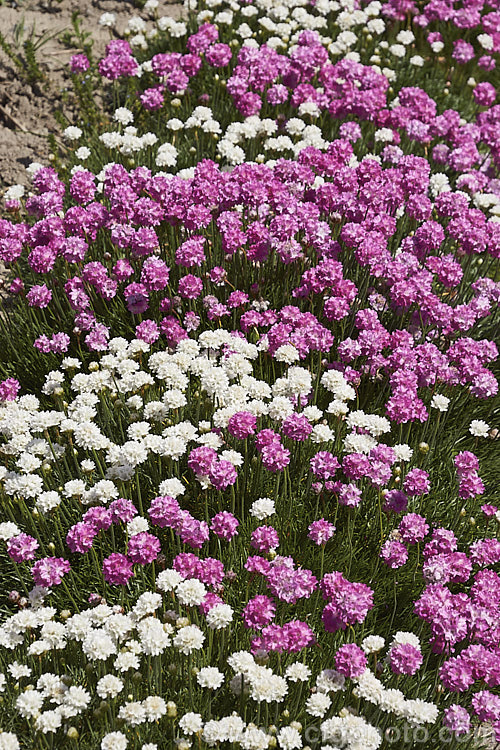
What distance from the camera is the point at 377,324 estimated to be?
5102 millimetres

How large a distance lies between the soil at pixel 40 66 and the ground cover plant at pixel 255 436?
2.17ft

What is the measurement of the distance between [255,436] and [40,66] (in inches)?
208

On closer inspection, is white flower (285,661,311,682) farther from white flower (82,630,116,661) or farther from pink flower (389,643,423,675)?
white flower (82,630,116,661)

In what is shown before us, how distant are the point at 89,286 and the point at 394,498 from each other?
8.61ft

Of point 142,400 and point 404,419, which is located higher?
point 404,419

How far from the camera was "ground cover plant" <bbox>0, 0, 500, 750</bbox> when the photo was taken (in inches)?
144

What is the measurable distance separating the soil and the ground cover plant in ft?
2.17

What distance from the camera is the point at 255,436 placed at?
15.9 ft

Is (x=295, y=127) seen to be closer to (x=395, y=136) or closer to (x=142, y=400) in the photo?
(x=395, y=136)

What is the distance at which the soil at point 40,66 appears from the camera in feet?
24.7

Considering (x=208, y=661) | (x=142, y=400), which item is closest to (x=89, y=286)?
(x=142, y=400)

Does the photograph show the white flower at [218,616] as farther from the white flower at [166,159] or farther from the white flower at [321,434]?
the white flower at [166,159]

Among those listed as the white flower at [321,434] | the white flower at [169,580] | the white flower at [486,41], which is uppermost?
the white flower at [486,41]

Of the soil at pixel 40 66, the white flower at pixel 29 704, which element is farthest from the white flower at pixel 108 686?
the soil at pixel 40 66
